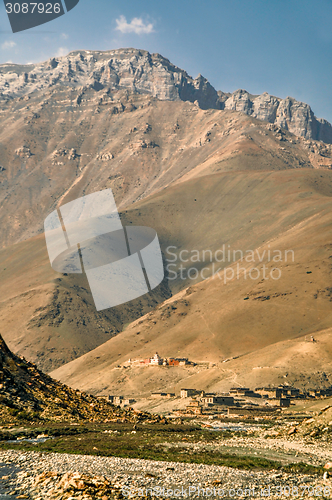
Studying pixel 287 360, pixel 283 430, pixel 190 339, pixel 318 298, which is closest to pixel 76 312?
pixel 190 339

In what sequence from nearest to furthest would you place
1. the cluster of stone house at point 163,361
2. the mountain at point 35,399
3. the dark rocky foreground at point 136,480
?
the dark rocky foreground at point 136,480
the mountain at point 35,399
the cluster of stone house at point 163,361

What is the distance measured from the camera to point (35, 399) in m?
37.6

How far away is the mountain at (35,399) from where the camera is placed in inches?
1399

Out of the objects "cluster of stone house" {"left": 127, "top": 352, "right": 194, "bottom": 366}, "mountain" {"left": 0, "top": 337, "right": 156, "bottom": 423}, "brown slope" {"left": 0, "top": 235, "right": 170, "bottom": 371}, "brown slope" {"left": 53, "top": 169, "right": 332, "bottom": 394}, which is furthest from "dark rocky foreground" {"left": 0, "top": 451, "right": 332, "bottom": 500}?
"brown slope" {"left": 0, "top": 235, "right": 170, "bottom": 371}

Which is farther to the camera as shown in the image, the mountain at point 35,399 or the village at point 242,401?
the village at point 242,401

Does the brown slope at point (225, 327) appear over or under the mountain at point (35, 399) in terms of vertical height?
under

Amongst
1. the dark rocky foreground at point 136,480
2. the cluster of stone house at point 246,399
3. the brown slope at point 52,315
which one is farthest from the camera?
the brown slope at point 52,315

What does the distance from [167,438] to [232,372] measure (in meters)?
57.4

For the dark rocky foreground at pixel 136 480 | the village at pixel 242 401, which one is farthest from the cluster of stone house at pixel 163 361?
the dark rocky foreground at pixel 136 480

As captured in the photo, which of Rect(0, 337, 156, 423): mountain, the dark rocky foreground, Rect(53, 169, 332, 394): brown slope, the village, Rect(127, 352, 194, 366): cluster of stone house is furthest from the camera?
Rect(127, 352, 194, 366): cluster of stone house

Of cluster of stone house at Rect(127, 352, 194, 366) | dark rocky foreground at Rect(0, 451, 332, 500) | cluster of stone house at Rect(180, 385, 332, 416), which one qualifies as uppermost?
dark rocky foreground at Rect(0, 451, 332, 500)

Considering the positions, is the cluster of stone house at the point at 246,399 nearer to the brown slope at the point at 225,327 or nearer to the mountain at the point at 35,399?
the brown slope at the point at 225,327

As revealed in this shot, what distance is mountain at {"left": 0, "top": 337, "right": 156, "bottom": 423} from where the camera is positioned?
117ft

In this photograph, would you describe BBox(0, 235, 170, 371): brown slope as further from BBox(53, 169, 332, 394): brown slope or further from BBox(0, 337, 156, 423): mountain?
BBox(0, 337, 156, 423): mountain
